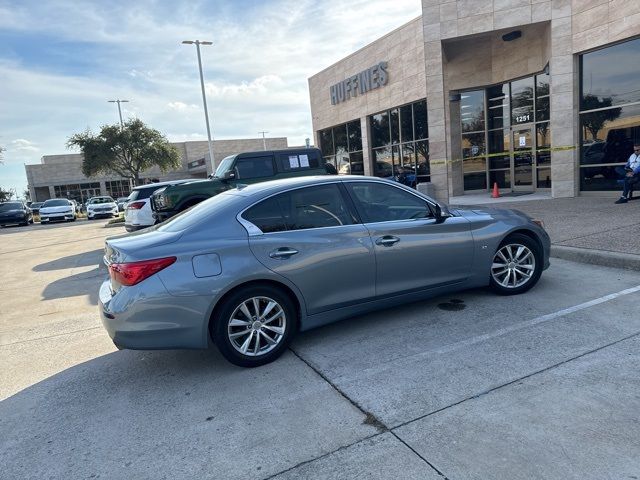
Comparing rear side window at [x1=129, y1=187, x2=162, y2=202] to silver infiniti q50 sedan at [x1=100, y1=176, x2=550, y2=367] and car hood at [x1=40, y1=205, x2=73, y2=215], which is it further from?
car hood at [x1=40, y1=205, x2=73, y2=215]

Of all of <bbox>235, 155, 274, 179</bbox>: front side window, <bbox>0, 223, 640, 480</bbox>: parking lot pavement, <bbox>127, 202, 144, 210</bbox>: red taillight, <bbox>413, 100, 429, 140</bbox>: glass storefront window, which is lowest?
<bbox>0, 223, 640, 480</bbox>: parking lot pavement

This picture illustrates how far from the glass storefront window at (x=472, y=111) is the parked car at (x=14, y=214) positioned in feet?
79.7

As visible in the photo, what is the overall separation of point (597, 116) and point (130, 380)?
13.3 m

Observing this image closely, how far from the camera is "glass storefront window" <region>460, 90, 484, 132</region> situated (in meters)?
17.6

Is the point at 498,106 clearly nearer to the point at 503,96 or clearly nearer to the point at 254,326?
the point at 503,96

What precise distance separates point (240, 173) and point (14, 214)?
2195 cm

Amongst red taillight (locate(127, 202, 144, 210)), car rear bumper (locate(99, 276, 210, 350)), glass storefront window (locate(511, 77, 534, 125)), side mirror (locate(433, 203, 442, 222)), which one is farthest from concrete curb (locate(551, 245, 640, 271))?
glass storefront window (locate(511, 77, 534, 125))

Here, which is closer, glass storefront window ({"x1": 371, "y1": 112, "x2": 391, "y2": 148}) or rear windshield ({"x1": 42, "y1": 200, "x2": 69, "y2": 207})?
glass storefront window ({"x1": 371, "y1": 112, "x2": 391, "y2": 148})

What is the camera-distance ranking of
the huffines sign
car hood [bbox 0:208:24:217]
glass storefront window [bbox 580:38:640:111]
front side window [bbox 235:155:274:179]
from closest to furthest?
front side window [bbox 235:155:274:179] < glass storefront window [bbox 580:38:640:111] < the huffines sign < car hood [bbox 0:208:24:217]

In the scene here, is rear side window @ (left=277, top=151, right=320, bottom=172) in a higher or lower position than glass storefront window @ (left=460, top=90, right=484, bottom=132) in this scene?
lower

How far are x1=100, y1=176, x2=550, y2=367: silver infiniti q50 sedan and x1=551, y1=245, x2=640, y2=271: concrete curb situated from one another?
5.86ft

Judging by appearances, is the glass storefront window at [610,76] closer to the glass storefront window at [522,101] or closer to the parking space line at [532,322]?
the glass storefront window at [522,101]

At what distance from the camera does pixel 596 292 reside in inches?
206

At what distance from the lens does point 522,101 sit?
1616 cm
